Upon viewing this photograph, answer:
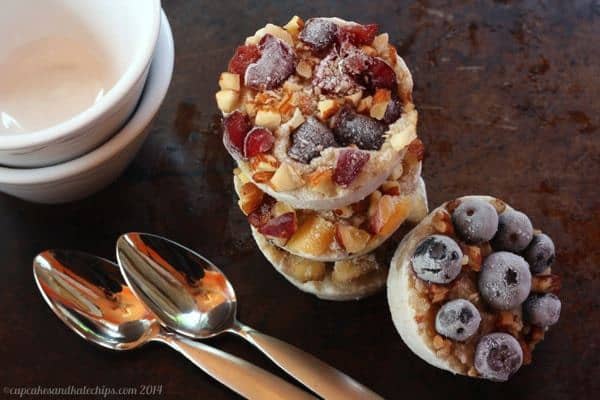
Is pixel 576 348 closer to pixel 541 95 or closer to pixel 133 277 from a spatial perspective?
pixel 541 95

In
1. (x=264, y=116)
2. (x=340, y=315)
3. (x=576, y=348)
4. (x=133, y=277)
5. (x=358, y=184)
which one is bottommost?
(x=576, y=348)

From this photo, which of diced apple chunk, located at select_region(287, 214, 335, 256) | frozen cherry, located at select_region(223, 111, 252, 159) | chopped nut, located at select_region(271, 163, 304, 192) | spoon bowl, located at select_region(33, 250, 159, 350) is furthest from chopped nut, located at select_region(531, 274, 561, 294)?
spoon bowl, located at select_region(33, 250, 159, 350)

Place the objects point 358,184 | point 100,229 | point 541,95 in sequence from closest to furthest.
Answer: point 358,184 → point 100,229 → point 541,95

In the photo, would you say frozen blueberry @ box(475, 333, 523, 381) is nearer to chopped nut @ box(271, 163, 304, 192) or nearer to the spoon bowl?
chopped nut @ box(271, 163, 304, 192)

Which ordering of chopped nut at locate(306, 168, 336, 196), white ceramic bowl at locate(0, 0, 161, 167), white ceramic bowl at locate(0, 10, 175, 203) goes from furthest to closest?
white ceramic bowl at locate(0, 10, 175, 203) → white ceramic bowl at locate(0, 0, 161, 167) → chopped nut at locate(306, 168, 336, 196)

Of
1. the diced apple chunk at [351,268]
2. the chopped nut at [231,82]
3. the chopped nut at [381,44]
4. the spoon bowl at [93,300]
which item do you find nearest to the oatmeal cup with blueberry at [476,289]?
the diced apple chunk at [351,268]

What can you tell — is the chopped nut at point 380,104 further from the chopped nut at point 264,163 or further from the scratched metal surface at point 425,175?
the scratched metal surface at point 425,175

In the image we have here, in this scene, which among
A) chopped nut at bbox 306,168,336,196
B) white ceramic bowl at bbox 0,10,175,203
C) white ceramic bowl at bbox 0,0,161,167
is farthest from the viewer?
white ceramic bowl at bbox 0,10,175,203

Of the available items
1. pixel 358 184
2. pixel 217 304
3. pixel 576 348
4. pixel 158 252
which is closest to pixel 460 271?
pixel 358 184

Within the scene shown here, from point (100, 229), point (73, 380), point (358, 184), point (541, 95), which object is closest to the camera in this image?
point (358, 184)
